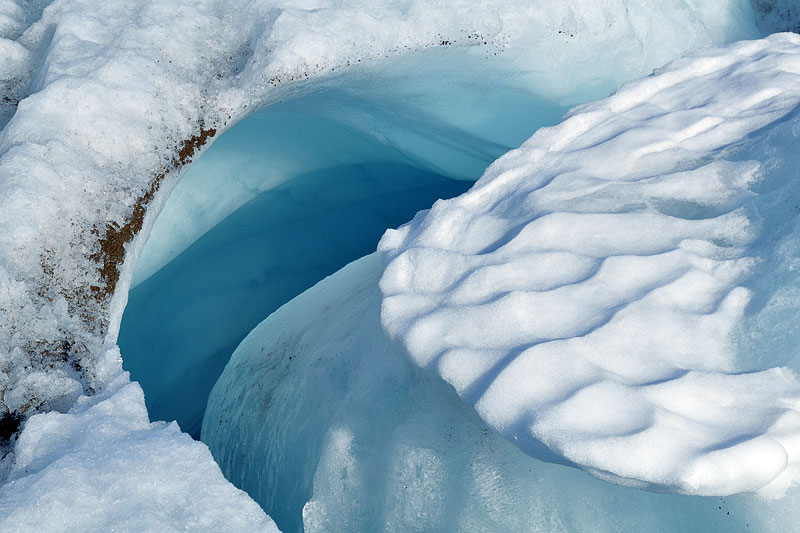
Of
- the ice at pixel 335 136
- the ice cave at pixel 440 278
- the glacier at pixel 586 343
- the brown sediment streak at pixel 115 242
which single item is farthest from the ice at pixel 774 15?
the brown sediment streak at pixel 115 242

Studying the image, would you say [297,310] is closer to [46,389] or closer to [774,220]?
[46,389]

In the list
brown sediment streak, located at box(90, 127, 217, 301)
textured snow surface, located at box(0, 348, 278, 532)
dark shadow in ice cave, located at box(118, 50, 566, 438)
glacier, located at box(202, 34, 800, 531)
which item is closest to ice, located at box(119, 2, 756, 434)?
dark shadow in ice cave, located at box(118, 50, 566, 438)

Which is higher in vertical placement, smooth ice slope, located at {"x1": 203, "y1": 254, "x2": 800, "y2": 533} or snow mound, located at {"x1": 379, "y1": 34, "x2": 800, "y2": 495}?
snow mound, located at {"x1": 379, "y1": 34, "x2": 800, "y2": 495}

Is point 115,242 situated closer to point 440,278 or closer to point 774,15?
point 440,278

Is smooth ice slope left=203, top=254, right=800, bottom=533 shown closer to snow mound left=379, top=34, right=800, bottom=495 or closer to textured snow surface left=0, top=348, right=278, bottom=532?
snow mound left=379, top=34, right=800, bottom=495

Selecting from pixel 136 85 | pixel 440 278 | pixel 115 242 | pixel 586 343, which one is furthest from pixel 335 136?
pixel 586 343
